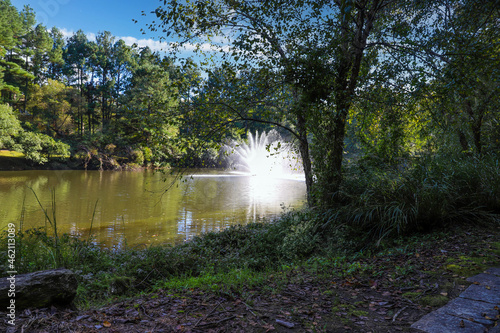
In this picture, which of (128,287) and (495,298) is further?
(128,287)

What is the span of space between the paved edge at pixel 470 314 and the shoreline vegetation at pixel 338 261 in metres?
0.12

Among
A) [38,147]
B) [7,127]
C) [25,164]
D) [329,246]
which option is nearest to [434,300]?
[329,246]

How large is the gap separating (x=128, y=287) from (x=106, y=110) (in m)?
40.7

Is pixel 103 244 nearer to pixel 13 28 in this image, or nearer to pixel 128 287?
pixel 128 287

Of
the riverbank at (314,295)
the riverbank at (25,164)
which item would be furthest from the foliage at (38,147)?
the riverbank at (314,295)

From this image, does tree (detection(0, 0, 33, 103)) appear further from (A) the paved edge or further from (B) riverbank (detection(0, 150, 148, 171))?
(A) the paved edge

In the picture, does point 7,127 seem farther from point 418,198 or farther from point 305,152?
point 418,198

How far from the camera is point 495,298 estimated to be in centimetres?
217

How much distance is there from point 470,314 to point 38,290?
11.9 feet

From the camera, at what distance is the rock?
95.6 inches

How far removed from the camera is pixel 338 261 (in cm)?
378

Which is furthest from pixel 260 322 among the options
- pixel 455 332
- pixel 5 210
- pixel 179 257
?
pixel 5 210

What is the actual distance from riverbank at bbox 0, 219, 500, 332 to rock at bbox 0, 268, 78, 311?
5.6 inches

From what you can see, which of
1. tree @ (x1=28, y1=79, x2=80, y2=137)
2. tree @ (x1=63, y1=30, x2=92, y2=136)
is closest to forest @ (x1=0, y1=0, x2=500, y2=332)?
tree @ (x1=28, y1=79, x2=80, y2=137)
